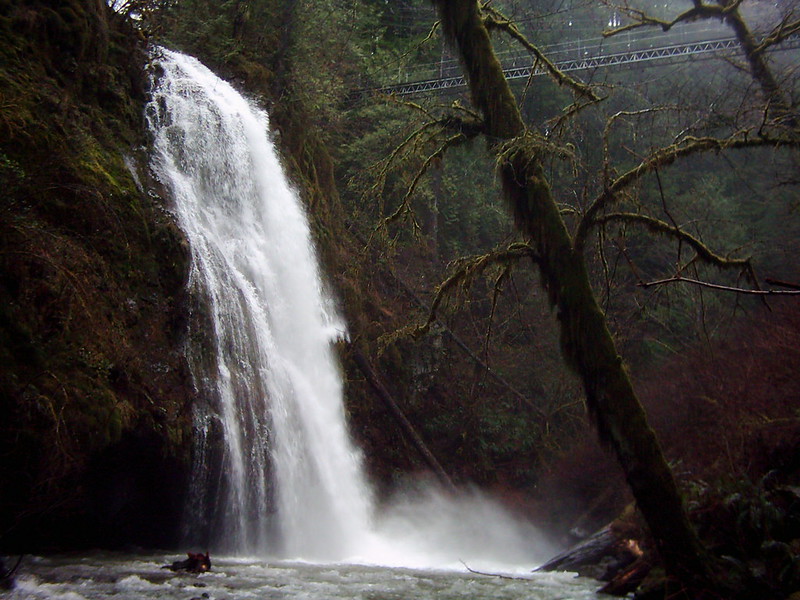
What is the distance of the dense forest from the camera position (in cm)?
592

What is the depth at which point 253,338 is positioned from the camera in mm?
10102

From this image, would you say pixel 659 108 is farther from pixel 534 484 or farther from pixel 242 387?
pixel 534 484

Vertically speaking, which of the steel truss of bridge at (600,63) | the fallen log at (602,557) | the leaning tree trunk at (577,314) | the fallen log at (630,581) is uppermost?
the steel truss of bridge at (600,63)

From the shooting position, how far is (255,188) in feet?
40.9

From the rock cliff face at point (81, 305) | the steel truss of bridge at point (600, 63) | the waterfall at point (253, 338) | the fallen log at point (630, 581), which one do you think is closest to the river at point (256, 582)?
the fallen log at point (630, 581)

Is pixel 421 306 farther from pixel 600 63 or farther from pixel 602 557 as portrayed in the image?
pixel 602 557

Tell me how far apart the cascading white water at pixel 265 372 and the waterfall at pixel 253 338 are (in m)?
0.03

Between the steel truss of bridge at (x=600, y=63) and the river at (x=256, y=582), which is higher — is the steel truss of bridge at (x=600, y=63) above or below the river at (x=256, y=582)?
above

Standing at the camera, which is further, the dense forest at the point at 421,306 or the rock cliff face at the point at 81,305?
the dense forest at the point at 421,306

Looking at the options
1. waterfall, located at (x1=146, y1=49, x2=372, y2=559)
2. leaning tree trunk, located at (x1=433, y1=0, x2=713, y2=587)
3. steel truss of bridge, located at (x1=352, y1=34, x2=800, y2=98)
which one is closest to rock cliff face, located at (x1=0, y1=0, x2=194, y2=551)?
waterfall, located at (x1=146, y1=49, x2=372, y2=559)

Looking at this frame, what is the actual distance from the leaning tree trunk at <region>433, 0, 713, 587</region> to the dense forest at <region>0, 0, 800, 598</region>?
2 cm

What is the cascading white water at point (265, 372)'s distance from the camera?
29.8 feet

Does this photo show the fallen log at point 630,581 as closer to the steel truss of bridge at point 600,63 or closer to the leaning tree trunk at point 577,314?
the leaning tree trunk at point 577,314

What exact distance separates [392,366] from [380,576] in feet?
28.3
